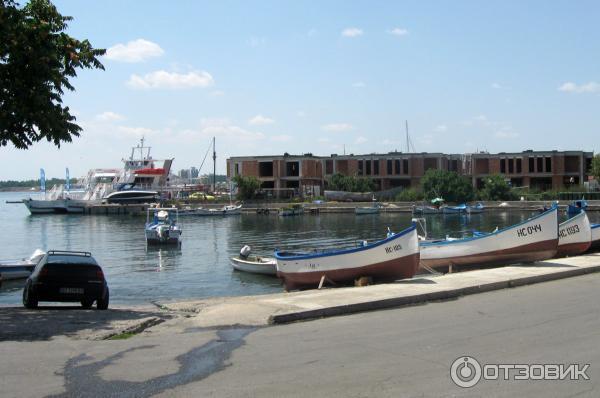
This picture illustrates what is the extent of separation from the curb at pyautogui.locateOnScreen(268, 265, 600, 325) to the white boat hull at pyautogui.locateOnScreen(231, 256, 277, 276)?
52.1 feet

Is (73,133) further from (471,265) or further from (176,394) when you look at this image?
(471,265)

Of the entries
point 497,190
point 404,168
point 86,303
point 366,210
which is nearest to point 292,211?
point 366,210

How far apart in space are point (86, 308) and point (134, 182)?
114 m

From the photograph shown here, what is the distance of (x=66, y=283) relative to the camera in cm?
1587

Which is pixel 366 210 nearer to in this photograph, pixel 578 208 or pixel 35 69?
pixel 578 208

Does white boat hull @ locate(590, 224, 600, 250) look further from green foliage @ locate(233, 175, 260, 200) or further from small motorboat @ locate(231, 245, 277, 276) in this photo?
green foliage @ locate(233, 175, 260, 200)

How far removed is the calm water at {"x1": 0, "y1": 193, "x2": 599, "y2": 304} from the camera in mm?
29984

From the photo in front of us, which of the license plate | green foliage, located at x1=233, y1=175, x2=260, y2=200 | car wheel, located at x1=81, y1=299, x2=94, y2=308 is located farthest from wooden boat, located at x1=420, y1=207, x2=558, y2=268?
→ green foliage, located at x1=233, y1=175, x2=260, y2=200

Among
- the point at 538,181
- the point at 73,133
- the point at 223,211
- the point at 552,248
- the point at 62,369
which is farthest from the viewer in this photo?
the point at 538,181

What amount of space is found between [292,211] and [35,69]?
304 feet

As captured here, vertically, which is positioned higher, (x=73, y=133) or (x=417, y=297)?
(x=73, y=133)

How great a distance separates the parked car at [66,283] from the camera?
1583 cm

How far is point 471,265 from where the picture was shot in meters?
23.6

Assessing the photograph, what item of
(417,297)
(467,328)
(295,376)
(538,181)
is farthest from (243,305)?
(538,181)
